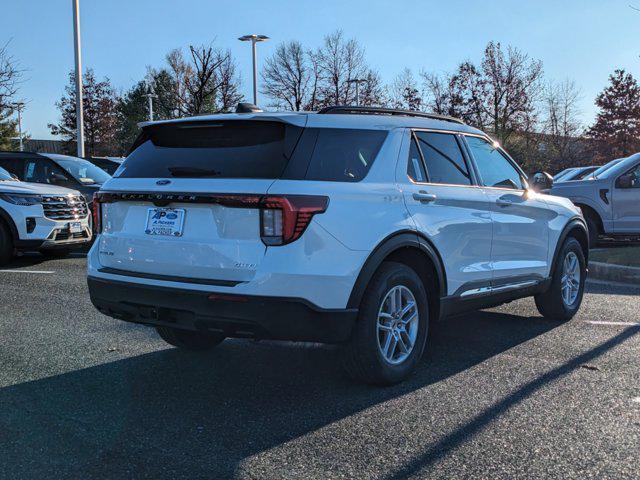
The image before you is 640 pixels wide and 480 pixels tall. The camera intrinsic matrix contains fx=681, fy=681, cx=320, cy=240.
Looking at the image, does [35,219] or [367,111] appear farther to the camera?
[35,219]

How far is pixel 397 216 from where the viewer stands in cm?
428

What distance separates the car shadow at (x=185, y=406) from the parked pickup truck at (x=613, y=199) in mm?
7800

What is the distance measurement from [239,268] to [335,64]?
43391 millimetres

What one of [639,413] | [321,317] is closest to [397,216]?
[321,317]

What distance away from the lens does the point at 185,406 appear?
395cm

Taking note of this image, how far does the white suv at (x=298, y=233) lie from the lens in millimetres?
3783

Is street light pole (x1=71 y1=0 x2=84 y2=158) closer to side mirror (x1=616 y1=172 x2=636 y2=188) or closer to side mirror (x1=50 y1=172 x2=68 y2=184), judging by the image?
side mirror (x1=50 y1=172 x2=68 y2=184)

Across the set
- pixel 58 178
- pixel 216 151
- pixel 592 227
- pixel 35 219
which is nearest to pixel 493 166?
pixel 216 151

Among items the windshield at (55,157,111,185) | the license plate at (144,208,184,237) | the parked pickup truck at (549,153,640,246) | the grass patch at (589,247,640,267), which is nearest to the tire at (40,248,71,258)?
the windshield at (55,157,111,185)

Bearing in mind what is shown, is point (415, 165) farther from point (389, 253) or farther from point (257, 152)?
point (257, 152)

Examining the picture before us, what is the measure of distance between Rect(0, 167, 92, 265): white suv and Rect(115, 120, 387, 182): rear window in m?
6.47

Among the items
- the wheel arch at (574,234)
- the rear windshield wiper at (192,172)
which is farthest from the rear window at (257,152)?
the wheel arch at (574,234)

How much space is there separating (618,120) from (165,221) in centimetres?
4903

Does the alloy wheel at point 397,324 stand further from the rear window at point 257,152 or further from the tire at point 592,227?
the tire at point 592,227
